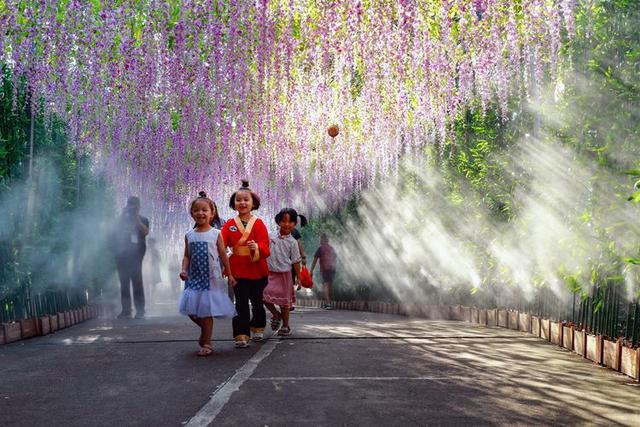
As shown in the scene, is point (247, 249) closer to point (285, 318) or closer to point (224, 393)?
point (285, 318)

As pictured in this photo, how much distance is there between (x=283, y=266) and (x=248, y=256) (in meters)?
1.29

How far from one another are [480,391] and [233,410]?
1.68 m

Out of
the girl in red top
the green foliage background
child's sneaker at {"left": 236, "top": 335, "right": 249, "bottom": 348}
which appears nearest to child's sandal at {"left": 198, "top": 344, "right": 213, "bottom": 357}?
child's sneaker at {"left": 236, "top": 335, "right": 249, "bottom": 348}

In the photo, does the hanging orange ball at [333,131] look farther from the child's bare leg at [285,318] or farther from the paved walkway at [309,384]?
the paved walkway at [309,384]

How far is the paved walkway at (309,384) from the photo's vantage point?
4523 mm

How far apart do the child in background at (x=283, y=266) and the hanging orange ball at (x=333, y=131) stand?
6.04m

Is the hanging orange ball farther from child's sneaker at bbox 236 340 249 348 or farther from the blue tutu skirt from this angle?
the blue tutu skirt

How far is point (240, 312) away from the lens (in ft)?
26.1

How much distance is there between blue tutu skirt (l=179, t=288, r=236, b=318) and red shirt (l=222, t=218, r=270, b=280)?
80 cm

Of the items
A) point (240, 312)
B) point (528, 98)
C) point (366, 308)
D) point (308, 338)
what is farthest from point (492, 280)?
point (366, 308)

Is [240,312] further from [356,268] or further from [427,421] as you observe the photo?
[356,268]

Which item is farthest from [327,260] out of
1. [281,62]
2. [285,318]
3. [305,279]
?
[285,318]

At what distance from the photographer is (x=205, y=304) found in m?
7.36

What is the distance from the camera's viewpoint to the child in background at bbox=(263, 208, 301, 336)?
371 inches
